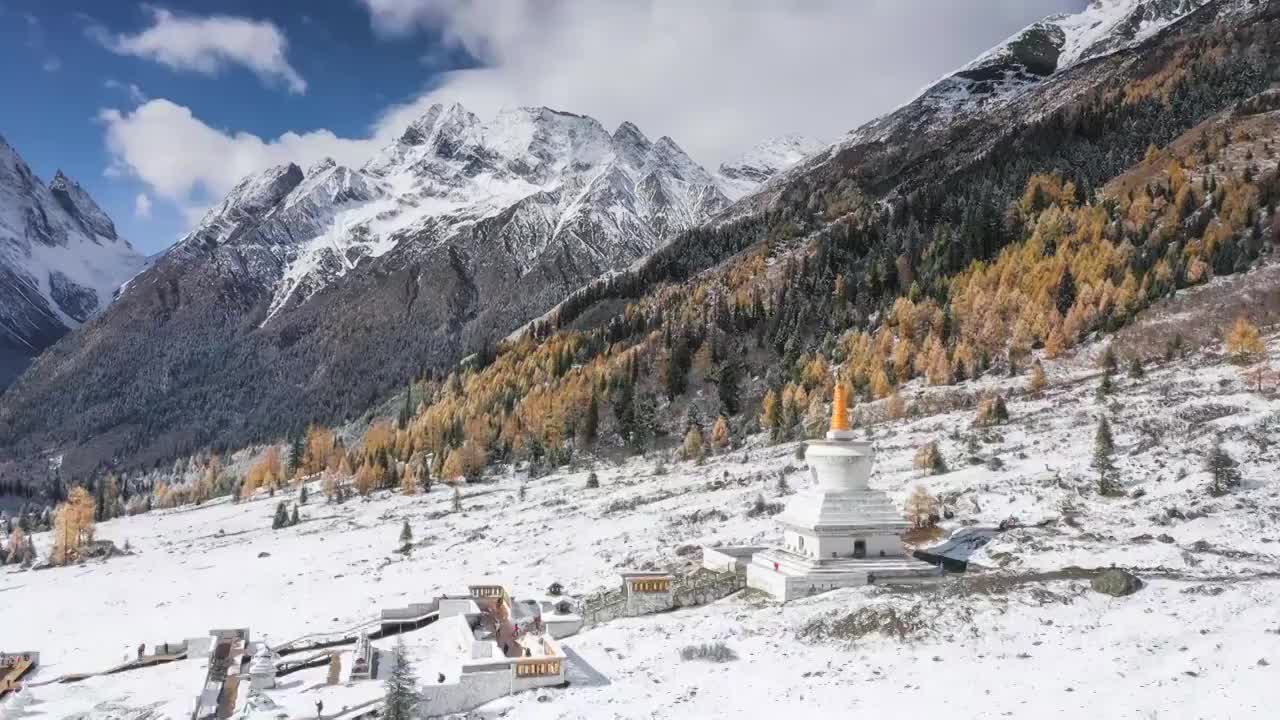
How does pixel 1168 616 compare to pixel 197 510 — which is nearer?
pixel 1168 616

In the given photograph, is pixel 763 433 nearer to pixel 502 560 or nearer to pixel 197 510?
pixel 502 560

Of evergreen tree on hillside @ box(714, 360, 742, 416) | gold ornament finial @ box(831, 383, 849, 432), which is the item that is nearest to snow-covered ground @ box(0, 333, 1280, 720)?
gold ornament finial @ box(831, 383, 849, 432)

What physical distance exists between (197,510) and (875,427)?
270 feet

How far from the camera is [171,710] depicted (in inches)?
1242

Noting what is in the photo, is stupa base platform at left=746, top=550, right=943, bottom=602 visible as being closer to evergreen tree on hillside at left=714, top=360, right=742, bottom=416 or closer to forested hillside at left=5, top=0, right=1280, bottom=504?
forested hillside at left=5, top=0, right=1280, bottom=504

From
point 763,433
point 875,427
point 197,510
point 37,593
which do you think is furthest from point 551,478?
point 197,510

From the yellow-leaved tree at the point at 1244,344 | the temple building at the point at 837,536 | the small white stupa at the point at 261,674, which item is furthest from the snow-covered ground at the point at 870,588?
the yellow-leaved tree at the point at 1244,344

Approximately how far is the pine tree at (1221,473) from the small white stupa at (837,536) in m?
14.1

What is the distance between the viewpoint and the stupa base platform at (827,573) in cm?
3444

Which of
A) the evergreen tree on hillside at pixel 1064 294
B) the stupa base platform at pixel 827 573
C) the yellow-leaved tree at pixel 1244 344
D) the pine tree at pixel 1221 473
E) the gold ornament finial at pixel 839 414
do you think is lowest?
the stupa base platform at pixel 827 573

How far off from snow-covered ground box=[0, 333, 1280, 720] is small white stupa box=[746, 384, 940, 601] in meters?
1.84

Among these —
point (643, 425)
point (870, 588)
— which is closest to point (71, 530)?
point (643, 425)

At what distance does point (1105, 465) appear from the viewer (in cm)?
4381

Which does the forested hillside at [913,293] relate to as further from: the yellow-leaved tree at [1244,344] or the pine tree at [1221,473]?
the pine tree at [1221,473]
